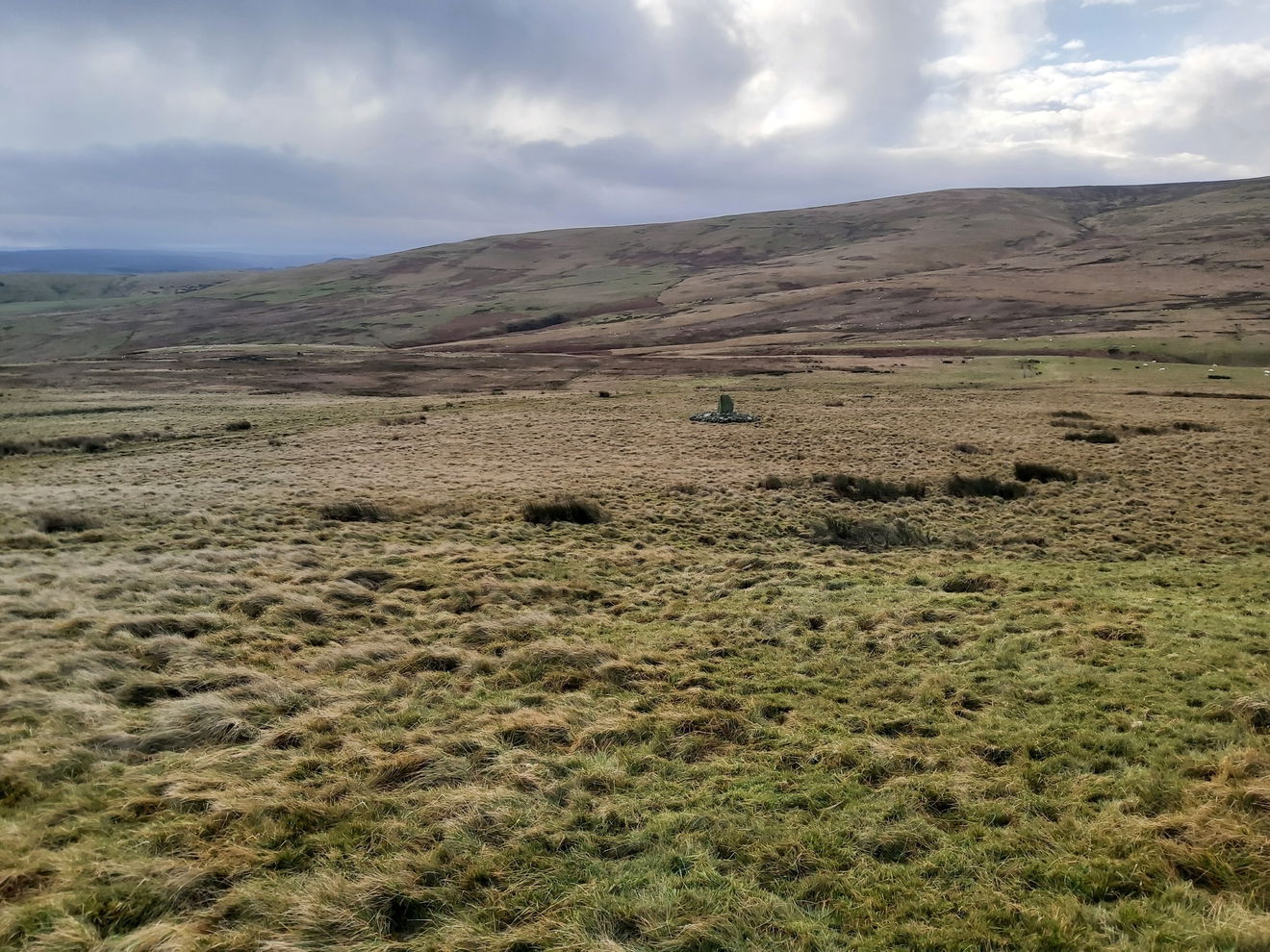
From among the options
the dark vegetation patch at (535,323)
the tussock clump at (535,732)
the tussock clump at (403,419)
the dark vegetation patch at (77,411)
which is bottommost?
the tussock clump at (535,732)

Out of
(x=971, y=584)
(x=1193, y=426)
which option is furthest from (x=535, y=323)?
(x=971, y=584)

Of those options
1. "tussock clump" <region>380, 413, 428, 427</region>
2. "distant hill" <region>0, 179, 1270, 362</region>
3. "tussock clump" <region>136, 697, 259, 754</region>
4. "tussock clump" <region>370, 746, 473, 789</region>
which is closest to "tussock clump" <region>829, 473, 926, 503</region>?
"tussock clump" <region>370, 746, 473, 789</region>

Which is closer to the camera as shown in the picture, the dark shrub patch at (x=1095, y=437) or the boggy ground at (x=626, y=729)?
the boggy ground at (x=626, y=729)

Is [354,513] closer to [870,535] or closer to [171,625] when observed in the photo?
[171,625]

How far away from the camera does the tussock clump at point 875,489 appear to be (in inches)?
937

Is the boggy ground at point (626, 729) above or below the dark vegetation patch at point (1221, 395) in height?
below

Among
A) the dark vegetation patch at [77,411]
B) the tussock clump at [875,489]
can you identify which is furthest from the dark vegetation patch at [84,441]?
the tussock clump at [875,489]

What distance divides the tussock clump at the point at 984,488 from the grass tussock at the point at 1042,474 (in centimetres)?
186

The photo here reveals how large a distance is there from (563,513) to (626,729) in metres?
12.5

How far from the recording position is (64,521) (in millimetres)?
17906

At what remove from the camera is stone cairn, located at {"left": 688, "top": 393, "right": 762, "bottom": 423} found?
131 ft

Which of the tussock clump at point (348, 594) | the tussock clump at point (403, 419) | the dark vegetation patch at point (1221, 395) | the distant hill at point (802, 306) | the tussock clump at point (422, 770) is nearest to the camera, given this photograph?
the tussock clump at point (422, 770)

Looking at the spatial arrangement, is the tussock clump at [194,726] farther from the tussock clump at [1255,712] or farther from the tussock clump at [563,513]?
the tussock clump at [1255,712]

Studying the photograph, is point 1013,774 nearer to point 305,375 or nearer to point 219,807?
point 219,807
